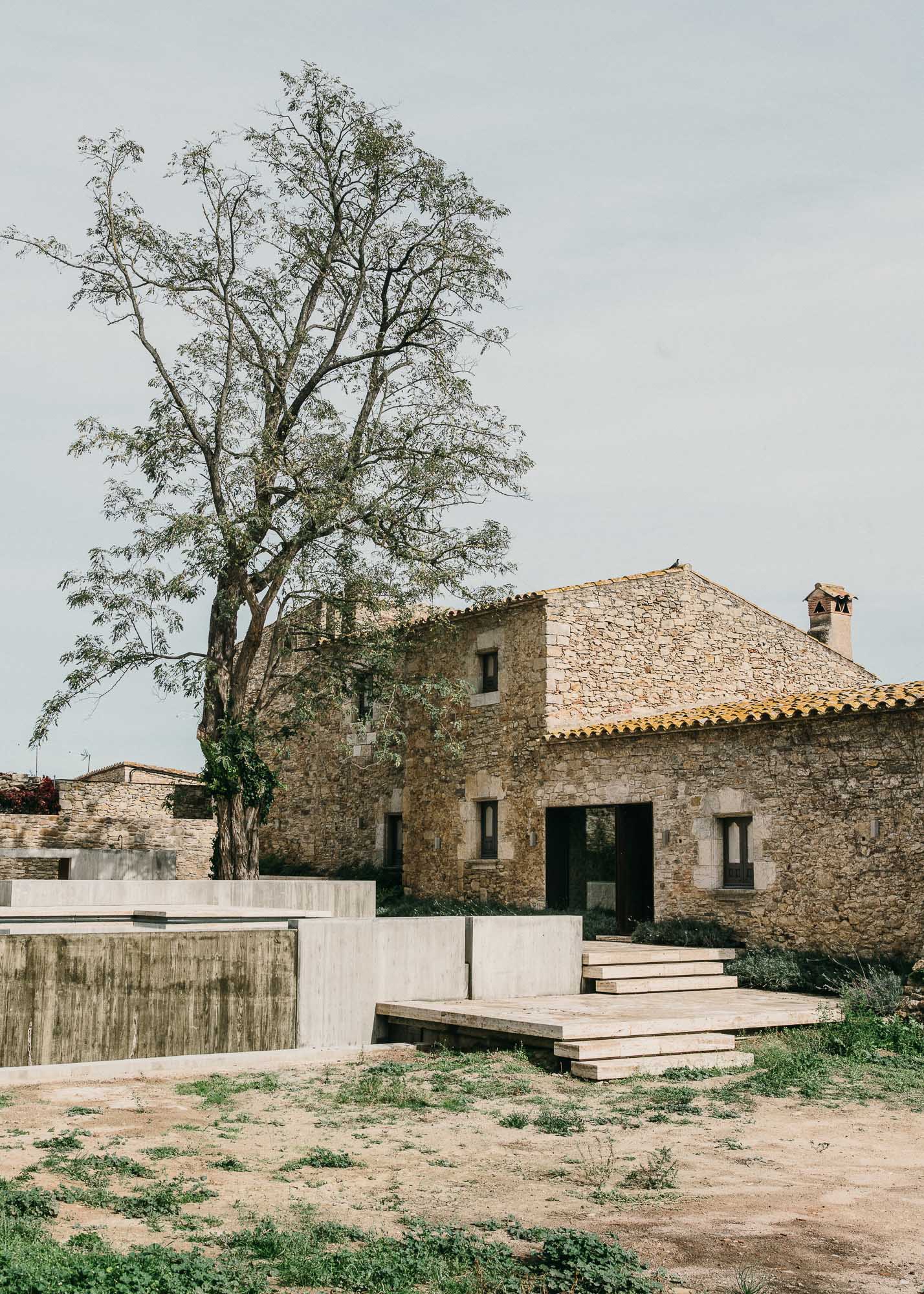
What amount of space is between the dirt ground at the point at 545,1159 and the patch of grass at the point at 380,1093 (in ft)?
0.10

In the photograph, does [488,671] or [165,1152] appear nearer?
[165,1152]

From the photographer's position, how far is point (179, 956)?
380 inches

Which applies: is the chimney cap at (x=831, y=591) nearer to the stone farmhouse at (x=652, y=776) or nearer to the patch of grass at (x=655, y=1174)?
the stone farmhouse at (x=652, y=776)

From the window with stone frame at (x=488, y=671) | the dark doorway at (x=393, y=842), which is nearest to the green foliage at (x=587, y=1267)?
the window with stone frame at (x=488, y=671)

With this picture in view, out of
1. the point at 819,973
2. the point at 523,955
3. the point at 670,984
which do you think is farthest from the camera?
the point at 819,973

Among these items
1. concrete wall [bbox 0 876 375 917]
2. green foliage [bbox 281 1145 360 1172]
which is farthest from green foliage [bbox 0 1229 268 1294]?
concrete wall [bbox 0 876 375 917]

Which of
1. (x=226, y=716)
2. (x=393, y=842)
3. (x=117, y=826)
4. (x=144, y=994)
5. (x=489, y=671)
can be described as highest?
(x=489, y=671)

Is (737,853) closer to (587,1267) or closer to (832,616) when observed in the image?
(832,616)

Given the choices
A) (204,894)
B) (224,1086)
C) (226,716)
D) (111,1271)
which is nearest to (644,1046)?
(224,1086)

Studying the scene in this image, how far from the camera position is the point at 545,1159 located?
265 inches

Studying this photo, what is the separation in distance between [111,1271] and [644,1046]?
5706mm

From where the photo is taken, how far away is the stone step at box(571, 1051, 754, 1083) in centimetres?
906

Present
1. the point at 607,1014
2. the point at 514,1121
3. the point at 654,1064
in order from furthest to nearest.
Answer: the point at 607,1014
the point at 654,1064
the point at 514,1121

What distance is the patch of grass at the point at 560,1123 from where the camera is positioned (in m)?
7.39
